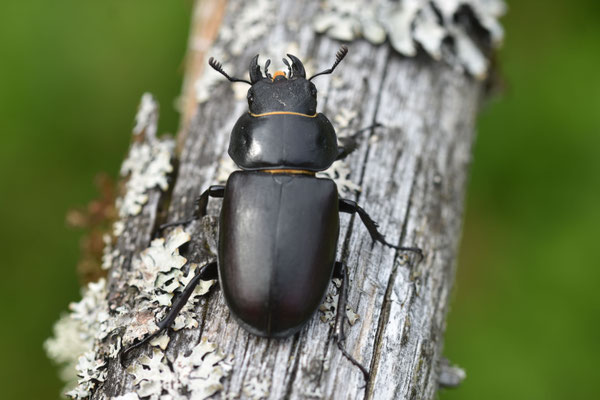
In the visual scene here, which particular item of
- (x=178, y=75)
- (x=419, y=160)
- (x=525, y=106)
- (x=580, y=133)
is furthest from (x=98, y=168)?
(x=580, y=133)

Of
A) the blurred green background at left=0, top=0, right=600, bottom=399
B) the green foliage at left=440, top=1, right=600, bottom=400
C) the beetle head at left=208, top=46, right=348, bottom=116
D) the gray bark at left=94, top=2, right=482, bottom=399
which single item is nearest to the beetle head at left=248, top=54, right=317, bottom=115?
the beetle head at left=208, top=46, right=348, bottom=116

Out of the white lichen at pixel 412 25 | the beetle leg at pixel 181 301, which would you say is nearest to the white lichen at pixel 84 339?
the beetle leg at pixel 181 301

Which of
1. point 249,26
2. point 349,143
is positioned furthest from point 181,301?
point 249,26

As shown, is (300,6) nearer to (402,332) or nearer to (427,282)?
(427,282)

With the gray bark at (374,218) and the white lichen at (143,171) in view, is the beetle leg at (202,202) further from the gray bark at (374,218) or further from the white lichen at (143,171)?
the white lichen at (143,171)

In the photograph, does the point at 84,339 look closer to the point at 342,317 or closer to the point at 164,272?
the point at 164,272

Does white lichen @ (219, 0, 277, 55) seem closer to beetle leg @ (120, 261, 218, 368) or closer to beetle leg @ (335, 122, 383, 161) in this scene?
beetle leg @ (335, 122, 383, 161)
